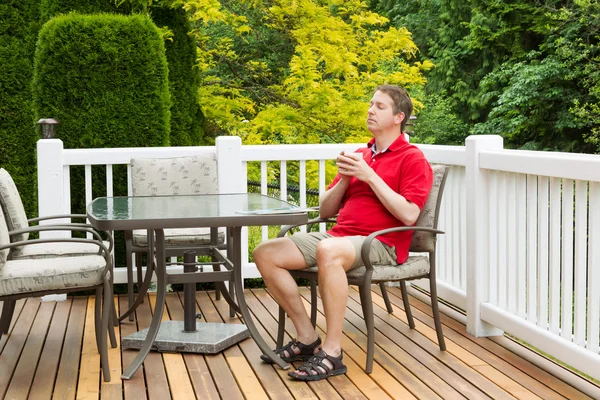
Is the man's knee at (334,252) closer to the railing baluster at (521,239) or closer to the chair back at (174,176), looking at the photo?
the railing baluster at (521,239)

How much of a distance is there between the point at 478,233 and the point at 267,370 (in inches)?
55.1

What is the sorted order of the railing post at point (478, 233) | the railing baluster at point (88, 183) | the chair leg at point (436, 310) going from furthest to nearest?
the railing baluster at point (88, 183) → the railing post at point (478, 233) → the chair leg at point (436, 310)

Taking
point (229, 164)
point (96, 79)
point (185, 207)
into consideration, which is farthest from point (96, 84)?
point (185, 207)

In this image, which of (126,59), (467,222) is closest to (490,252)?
(467,222)

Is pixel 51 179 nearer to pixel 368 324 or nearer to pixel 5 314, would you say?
pixel 5 314

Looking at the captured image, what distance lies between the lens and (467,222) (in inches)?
181

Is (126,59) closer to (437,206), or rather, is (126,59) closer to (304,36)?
(437,206)

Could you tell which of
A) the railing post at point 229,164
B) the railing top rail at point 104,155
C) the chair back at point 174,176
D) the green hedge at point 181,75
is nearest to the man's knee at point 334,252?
the chair back at point 174,176

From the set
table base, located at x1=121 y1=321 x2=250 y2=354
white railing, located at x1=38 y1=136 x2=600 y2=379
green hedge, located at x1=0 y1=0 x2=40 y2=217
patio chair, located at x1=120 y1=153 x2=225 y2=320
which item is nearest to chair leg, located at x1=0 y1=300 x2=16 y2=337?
table base, located at x1=121 y1=321 x2=250 y2=354

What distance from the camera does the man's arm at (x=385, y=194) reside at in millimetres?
3939

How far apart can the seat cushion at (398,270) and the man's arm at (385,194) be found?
23cm

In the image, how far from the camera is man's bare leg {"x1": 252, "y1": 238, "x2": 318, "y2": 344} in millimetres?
3990

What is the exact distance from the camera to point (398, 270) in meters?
4.06

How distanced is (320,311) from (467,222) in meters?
1.16
